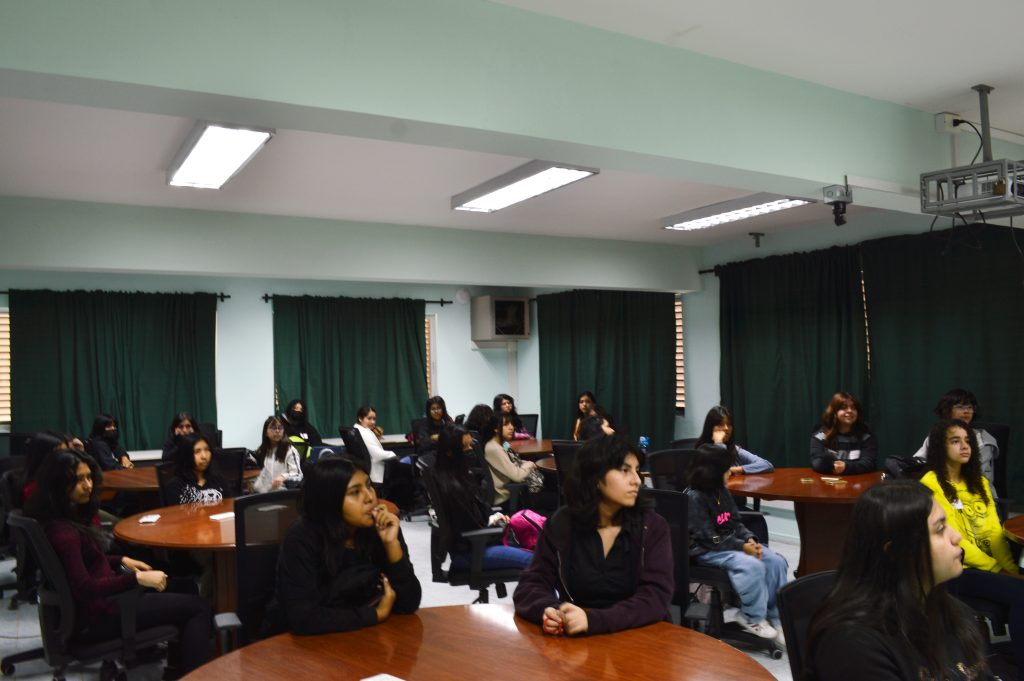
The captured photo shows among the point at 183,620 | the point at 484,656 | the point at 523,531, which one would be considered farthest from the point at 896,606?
the point at 183,620

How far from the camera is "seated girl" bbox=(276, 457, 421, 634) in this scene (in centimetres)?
233

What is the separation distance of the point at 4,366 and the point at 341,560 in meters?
6.87

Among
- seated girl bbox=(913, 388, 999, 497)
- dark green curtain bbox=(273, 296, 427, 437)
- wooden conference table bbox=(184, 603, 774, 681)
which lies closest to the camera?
wooden conference table bbox=(184, 603, 774, 681)

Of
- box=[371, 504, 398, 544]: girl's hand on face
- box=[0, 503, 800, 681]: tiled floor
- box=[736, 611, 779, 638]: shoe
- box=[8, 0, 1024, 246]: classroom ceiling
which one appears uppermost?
box=[8, 0, 1024, 246]: classroom ceiling

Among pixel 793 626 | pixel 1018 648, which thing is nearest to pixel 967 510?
pixel 1018 648

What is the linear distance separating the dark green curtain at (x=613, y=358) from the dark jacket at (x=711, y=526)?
15.7ft

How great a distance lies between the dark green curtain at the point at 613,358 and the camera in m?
9.20

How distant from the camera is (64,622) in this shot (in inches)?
122

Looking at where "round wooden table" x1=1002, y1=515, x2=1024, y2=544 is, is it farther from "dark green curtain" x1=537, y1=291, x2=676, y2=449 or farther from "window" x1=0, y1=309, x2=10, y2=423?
"window" x1=0, y1=309, x2=10, y2=423

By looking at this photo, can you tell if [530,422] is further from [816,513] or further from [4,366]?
[4,366]

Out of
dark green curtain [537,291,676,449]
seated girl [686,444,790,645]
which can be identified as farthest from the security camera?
dark green curtain [537,291,676,449]

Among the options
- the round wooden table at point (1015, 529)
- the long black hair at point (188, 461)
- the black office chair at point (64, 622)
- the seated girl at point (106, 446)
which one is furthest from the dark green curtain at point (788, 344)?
the black office chair at point (64, 622)

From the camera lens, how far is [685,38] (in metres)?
3.40

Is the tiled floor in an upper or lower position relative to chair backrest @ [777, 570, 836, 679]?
lower
